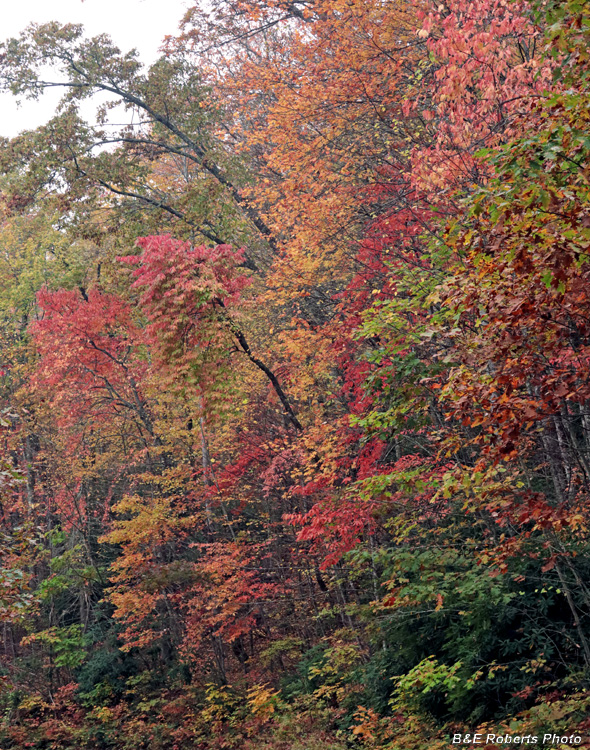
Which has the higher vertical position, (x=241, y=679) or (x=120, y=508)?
(x=120, y=508)

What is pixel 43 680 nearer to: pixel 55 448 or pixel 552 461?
pixel 55 448

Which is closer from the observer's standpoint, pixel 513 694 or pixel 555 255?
pixel 555 255

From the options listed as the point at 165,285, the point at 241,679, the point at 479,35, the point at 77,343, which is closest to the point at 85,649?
the point at 241,679

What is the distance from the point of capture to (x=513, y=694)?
21.0ft

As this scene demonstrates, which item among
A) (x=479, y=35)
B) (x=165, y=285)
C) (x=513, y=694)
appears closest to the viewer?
(x=479, y=35)

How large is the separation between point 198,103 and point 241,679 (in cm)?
1295

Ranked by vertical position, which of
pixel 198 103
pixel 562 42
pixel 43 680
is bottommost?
pixel 43 680

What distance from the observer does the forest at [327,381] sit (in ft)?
13.8

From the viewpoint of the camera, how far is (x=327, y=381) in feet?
48.3

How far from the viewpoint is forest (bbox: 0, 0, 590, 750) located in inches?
166

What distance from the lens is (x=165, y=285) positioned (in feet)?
35.5

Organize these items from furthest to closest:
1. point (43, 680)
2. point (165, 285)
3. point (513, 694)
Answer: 1. point (43, 680)
2. point (165, 285)
3. point (513, 694)

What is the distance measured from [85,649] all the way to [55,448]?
5977 millimetres

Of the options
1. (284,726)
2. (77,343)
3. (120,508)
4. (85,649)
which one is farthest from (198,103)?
(85,649)
